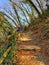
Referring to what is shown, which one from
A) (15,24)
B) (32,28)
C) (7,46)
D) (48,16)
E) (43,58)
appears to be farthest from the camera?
(48,16)

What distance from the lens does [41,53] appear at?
564 centimetres

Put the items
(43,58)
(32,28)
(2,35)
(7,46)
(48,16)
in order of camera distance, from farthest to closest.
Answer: (48,16) < (32,28) < (2,35) < (43,58) < (7,46)

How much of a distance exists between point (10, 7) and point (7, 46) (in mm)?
3504

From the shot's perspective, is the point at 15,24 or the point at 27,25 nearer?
the point at 15,24

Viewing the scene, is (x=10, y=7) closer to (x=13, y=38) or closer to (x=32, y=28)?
(x=32, y=28)

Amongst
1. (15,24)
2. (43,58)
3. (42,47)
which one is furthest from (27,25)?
(43,58)

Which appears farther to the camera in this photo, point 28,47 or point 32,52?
point 28,47

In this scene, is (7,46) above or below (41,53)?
above

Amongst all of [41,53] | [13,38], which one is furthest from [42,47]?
[13,38]

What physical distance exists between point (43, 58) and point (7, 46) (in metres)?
0.92

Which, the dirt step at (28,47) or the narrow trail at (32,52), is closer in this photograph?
the narrow trail at (32,52)

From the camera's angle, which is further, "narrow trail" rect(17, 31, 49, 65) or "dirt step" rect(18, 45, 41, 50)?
"dirt step" rect(18, 45, 41, 50)

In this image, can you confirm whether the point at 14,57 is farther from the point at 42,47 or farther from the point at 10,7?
the point at 10,7

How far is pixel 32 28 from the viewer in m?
8.32
